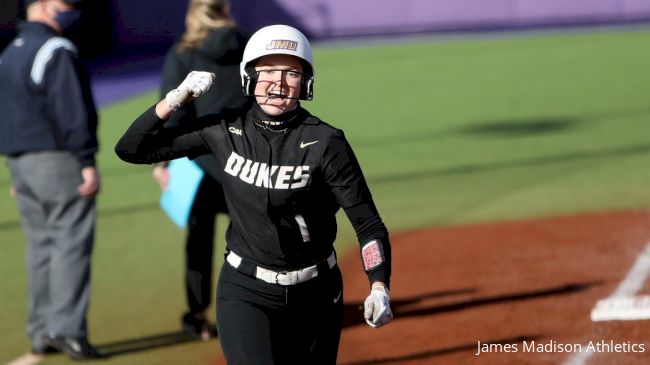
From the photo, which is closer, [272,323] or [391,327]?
[272,323]

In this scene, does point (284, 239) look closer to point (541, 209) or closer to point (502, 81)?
point (541, 209)

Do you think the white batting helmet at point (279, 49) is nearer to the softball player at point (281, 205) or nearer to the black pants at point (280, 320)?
the softball player at point (281, 205)

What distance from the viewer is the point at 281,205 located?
198 inches

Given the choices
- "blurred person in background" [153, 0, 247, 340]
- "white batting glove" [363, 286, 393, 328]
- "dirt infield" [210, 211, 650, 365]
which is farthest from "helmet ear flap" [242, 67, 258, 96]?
"dirt infield" [210, 211, 650, 365]

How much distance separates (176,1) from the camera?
3228 cm

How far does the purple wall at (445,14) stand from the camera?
3303 cm

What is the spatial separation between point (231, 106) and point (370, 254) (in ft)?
9.24

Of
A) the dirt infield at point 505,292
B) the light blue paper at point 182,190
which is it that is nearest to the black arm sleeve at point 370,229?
the dirt infield at point 505,292

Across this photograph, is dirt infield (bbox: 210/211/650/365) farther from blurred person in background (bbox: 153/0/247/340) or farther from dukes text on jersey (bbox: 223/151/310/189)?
dukes text on jersey (bbox: 223/151/310/189)

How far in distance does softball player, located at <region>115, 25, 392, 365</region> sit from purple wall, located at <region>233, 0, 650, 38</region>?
28.1 metres

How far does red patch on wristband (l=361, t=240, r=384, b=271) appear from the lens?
4.96 m

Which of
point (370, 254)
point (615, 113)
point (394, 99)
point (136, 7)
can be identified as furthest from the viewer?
point (136, 7)

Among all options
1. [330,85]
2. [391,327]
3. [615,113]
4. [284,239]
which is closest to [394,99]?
[330,85]

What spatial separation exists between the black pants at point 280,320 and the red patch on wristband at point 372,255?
0.30m
